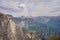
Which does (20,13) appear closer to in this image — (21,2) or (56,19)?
(21,2)

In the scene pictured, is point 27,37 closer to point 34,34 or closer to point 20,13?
point 34,34

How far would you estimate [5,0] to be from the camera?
3371mm

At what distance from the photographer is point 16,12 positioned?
3.39 meters

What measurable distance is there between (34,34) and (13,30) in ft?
1.64

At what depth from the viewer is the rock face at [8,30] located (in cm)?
330

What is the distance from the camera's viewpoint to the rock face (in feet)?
10.8

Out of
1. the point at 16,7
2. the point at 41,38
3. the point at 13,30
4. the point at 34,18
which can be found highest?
the point at 16,7

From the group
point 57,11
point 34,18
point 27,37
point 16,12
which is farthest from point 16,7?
point 57,11

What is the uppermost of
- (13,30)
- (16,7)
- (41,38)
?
(16,7)

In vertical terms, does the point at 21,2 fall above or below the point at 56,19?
above

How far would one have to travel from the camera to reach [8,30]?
330cm

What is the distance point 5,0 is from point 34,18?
2.66 ft

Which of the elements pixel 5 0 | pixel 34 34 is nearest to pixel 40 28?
pixel 34 34

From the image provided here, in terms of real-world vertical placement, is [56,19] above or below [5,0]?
below
